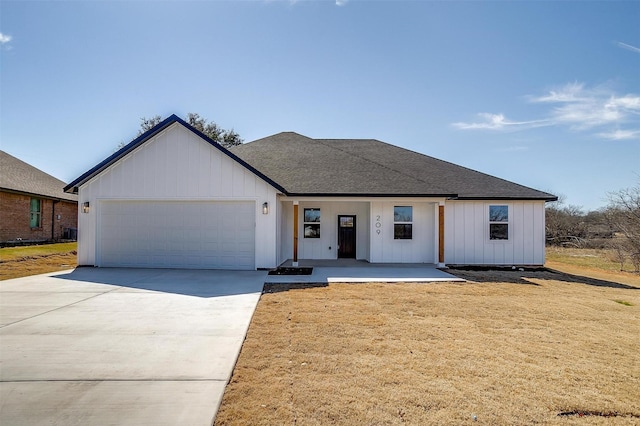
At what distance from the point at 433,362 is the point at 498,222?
1121 cm

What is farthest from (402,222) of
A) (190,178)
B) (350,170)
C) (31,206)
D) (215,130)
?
(215,130)

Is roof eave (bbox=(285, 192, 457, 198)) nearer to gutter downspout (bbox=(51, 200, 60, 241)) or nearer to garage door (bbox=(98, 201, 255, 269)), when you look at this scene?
garage door (bbox=(98, 201, 255, 269))

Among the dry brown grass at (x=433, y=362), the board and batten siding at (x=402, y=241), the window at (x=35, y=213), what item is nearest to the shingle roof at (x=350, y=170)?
the board and batten siding at (x=402, y=241)

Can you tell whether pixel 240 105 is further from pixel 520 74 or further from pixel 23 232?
pixel 23 232

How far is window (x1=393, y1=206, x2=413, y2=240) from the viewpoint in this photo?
14000 mm

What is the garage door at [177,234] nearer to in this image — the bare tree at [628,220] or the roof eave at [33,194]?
the roof eave at [33,194]

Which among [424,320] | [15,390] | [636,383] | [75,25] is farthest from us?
[75,25]

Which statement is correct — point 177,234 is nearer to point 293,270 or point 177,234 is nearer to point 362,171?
point 293,270

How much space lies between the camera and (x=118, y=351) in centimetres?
452

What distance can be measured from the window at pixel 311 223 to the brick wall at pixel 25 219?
16282 mm

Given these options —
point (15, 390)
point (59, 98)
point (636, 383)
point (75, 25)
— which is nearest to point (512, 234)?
point (636, 383)

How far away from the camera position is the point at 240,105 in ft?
57.1

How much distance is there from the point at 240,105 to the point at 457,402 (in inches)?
662

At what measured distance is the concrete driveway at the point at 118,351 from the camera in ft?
10.2
